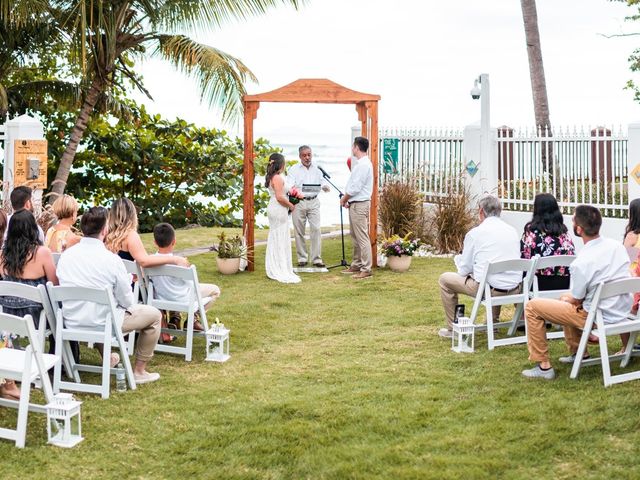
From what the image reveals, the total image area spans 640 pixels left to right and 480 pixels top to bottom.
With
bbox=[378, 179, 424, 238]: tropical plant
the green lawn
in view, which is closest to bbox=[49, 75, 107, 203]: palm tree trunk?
bbox=[378, 179, 424, 238]: tropical plant

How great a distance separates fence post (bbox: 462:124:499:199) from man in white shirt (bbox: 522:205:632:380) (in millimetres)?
9326

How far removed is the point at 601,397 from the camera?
6445mm

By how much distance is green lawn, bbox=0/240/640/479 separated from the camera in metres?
5.39

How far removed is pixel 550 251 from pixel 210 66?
9.05m

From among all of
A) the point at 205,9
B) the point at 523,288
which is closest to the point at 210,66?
the point at 205,9

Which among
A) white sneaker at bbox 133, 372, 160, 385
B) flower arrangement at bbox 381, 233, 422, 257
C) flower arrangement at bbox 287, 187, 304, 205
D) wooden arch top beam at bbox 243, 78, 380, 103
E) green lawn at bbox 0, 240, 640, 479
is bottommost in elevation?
green lawn at bbox 0, 240, 640, 479

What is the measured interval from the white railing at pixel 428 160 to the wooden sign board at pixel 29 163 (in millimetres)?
5784

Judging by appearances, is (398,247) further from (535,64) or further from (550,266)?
(535,64)

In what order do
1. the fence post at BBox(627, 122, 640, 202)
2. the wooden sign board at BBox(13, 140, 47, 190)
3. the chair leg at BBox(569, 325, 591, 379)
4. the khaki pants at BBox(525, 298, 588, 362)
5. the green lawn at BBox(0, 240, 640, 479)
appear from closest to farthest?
the green lawn at BBox(0, 240, 640, 479) < the chair leg at BBox(569, 325, 591, 379) < the khaki pants at BBox(525, 298, 588, 362) < the wooden sign board at BBox(13, 140, 47, 190) < the fence post at BBox(627, 122, 640, 202)

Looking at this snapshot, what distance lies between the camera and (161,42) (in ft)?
54.5

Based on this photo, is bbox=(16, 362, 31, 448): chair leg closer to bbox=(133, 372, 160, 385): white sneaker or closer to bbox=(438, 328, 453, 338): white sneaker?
bbox=(133, 372, 160, 385): white sneaker

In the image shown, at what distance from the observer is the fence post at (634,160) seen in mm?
14609

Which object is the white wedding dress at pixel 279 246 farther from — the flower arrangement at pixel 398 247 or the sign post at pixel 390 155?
the sign post at pixel 390 155

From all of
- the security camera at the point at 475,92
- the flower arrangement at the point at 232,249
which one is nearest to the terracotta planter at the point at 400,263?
the flower arrangement at the point at 232,249
